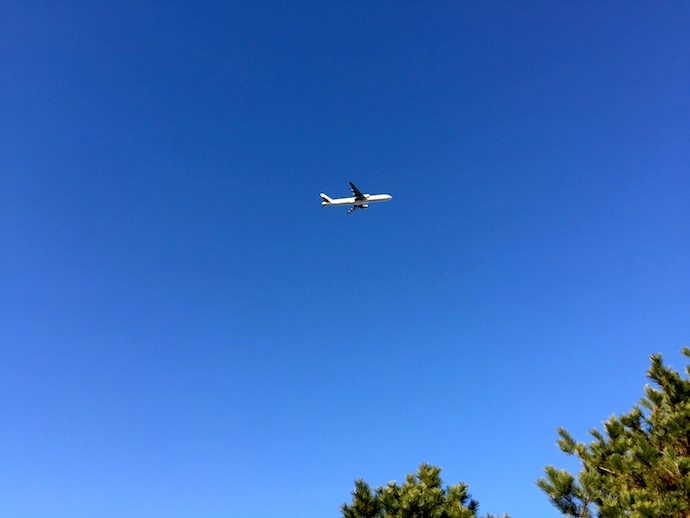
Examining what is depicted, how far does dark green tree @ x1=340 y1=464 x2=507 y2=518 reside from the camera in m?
14.2

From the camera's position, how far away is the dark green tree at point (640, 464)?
13.0 metres

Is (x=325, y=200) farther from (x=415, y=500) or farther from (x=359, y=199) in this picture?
(x=415, y=500)

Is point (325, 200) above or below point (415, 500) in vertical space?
above

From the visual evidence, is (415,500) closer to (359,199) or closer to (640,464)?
(640,464)

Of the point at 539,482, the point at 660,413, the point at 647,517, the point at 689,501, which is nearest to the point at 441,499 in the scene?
the point at 539,482

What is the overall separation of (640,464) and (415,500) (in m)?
7.74

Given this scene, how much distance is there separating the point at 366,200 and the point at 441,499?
59.4m

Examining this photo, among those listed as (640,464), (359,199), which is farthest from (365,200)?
(640,464)

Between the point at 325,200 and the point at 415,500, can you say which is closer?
the point at 415,500

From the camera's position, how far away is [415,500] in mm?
14266

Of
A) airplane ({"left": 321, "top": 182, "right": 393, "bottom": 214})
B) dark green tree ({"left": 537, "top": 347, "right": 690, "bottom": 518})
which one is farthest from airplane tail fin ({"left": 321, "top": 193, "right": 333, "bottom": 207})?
dark green tree ({"left": 537, "top": 347, "right": 690, "bottom": 518})

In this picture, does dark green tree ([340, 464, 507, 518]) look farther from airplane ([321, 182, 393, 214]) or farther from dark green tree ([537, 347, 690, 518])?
airplane ([321, 182, 393, 214])

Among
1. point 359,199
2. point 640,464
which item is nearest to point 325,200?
point 359,199

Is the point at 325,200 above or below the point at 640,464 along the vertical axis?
above
